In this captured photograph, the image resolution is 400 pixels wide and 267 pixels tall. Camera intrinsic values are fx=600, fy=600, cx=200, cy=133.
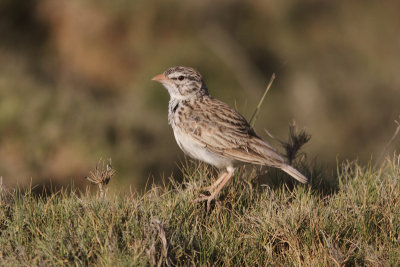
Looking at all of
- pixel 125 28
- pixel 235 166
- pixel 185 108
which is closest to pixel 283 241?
pixel 235 166

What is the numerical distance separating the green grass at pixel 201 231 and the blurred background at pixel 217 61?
6380mm

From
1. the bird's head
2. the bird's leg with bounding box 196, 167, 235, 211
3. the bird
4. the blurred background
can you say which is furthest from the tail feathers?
the blurred background

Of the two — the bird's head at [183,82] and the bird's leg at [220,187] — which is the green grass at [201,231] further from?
the bird's head at [183,82]

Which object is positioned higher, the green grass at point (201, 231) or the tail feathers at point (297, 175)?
the tail feathers at point (297, 175)

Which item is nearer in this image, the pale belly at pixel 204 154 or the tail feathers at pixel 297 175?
the tail feathers at pixel 297 175

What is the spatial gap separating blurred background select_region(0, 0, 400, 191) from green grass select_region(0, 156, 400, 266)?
251 inches

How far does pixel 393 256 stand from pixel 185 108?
2944 mm

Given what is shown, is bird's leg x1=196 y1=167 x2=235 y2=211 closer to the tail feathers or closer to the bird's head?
the tail feathers

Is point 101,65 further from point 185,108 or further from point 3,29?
point 185,108

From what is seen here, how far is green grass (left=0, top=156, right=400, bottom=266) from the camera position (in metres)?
4.63

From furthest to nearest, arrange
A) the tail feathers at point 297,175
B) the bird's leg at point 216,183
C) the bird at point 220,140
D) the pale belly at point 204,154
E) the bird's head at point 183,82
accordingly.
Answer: the bird's head at point 183,82
the pale belly at point 204,154
the bird at point 220,140
the bird's leg at point 216,183
the tail feathers at point 297,175

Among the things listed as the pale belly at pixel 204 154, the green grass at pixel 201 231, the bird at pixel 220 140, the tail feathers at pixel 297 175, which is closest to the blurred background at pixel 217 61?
the bird at pixel 220 140

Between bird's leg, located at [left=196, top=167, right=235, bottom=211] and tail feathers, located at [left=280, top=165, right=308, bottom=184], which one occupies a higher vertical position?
tail feathers, located at [left=280, top=165, right=308, bottom=184]

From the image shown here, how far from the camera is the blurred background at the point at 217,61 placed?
1324 cm
